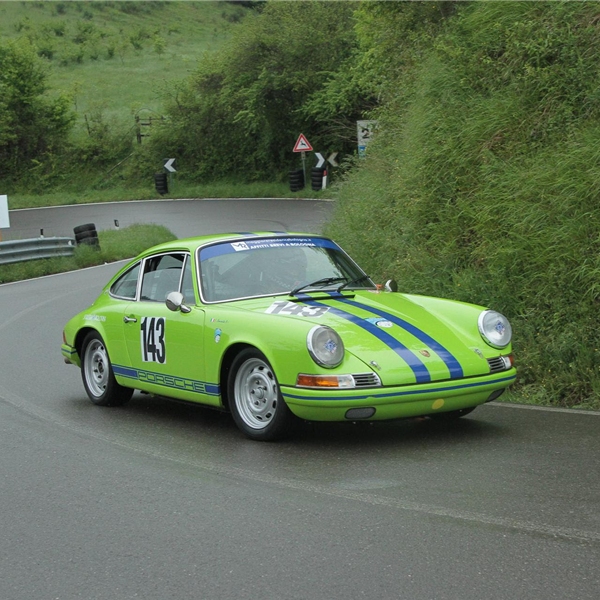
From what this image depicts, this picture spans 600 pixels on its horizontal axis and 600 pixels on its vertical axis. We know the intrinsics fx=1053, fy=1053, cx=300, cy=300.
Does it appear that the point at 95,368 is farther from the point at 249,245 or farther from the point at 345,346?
the point at 345,346

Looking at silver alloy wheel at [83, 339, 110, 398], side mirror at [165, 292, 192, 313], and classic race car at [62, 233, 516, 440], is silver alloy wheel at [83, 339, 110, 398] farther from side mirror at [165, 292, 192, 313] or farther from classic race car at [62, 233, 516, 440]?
side mirror at [165, 292, 192, 313]

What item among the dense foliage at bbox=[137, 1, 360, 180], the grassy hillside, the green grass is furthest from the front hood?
the grassy hillside

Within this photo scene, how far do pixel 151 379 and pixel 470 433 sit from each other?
8.18ft

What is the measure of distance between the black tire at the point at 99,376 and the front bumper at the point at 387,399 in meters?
2.56

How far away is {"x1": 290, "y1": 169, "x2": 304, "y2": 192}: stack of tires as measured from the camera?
43853 mm

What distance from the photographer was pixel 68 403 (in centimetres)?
919

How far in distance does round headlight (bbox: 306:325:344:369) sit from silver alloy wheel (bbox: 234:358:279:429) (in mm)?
429

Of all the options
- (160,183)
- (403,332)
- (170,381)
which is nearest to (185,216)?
(160,183)

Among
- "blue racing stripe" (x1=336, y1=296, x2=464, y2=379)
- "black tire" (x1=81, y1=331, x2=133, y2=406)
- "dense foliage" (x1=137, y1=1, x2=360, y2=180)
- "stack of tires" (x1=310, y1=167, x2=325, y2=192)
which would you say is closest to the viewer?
"blue racing stripe" (x1=336, y1=296, x2=464, y2=379)

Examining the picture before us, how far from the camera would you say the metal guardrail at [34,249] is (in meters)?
23.7

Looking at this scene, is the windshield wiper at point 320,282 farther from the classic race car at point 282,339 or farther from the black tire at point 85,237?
the black tire at point 85,237

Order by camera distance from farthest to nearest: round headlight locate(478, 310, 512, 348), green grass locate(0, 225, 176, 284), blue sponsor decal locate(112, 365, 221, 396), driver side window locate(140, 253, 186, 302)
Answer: green grass locate(0, 225, 176, 284) → driver side window locate(140, 253, 186, 302) → blue sponsor decal locate(112, 365, 221, 396) → round headlight locate(478, 310, 512, 348)

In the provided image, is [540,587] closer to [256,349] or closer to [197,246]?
[256,349]

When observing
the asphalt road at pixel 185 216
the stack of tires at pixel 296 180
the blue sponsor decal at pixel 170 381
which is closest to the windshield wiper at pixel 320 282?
the blue sponsor decal at pixel 170 381
